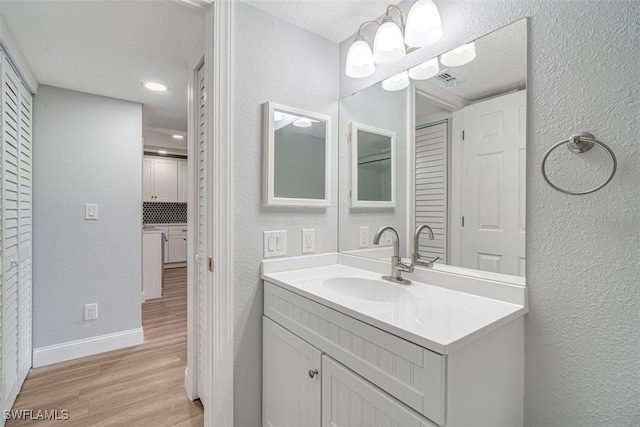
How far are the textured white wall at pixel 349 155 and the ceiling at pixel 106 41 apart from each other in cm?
86

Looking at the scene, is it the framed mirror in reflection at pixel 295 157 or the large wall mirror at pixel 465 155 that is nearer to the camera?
the large wall mirror at pixel 465 155

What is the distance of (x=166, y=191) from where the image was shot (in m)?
5.53

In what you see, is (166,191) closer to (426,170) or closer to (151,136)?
(151,136)

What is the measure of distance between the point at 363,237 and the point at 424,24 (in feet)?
3.26

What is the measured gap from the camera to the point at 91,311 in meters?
2.40

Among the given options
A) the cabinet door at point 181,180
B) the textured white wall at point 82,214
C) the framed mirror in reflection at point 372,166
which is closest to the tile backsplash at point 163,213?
the cabinet door at point 181,180

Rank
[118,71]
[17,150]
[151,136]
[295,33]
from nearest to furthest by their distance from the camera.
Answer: [295,33]
[17,150]
[118,71]
[151,136]

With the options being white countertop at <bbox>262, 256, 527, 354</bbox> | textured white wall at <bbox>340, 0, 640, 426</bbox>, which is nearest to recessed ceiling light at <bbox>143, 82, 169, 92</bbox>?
white countertop at <bbox>262, 256, 527, 354</bbox>

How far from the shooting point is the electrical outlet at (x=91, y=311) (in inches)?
93.7

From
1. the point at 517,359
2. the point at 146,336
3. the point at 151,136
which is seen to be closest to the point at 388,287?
the point at 517,359

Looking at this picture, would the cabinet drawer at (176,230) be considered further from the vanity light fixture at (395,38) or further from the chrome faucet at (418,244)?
the chrome faucet at (418,244)

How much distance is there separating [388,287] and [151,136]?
4.47m

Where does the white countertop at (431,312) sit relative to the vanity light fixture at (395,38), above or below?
below

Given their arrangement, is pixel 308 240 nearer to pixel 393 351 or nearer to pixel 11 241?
pixel 393 351
